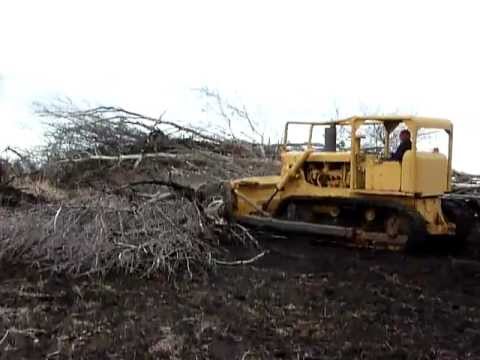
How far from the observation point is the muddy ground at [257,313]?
18.8 feet

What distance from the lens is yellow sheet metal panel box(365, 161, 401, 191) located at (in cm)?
964

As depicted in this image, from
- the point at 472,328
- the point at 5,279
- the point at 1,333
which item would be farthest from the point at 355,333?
the point at 5,279

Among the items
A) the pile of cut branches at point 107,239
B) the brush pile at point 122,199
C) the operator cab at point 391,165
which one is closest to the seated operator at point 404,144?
the operator cab at point 391,165

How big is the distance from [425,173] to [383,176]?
0.49m

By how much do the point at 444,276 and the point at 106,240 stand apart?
351cm

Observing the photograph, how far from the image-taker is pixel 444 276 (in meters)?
8.51

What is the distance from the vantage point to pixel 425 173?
379 inches

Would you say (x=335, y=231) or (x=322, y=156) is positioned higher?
(x=322, y=156)

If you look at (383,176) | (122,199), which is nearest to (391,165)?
(383,176)

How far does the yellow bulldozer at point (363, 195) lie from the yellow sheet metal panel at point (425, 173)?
0.04 feet

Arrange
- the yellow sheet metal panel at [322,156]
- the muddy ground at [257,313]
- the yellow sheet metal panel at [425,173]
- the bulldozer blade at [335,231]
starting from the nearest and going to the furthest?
the muddy ground at [257,313]
the yellow sheet metal panel at [425,173]
the bulldozer blade at [335,231]
the yellow sheet metal panel at [322,156]

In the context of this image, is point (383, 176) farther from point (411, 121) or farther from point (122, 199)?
point (122, 199)

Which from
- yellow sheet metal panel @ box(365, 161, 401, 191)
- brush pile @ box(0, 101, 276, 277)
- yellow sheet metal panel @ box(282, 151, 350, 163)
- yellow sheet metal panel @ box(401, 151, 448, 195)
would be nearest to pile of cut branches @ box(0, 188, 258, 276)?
brush pile @ box(0, 101, 276, 277)

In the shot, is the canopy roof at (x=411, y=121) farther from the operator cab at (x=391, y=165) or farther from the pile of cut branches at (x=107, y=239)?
the pile of cut branches at (x=107, y=239)
